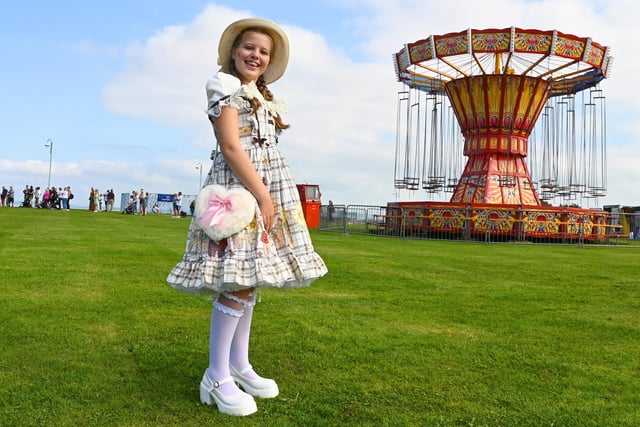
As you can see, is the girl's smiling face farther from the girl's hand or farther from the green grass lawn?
the green grass lawn

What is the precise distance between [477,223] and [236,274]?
1792 cm

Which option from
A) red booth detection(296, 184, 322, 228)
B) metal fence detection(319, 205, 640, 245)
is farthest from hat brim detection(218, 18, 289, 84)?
red booth detection(296, 184, 322, 228)

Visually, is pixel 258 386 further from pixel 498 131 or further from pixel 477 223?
pixel 498 131

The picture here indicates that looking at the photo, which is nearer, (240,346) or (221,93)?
(221,93)

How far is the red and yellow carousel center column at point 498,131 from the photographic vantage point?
867 inches

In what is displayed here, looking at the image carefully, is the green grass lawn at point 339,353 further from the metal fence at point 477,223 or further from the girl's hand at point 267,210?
the metal fence at point 477,223

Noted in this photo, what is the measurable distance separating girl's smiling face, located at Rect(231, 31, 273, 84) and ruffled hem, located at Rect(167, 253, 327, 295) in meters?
0.98

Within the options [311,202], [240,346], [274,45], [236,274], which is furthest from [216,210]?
[311,202]

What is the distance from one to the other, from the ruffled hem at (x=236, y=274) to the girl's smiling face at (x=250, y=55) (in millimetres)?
985

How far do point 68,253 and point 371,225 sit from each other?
1356cm

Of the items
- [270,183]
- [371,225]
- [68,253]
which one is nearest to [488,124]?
[371,225]

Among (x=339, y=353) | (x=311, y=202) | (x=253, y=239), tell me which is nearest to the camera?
(x=253, y=239)

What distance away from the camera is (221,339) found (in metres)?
2.82

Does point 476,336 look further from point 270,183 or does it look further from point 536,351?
point 270,183
